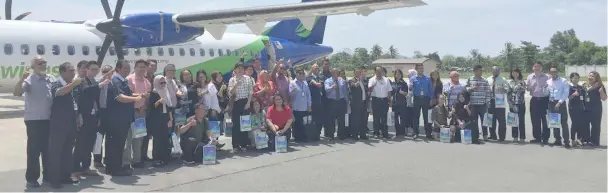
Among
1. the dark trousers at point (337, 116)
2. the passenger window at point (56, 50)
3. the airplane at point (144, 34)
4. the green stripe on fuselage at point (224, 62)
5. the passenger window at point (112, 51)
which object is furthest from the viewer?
the green stripe on fuselage at point (224, 62)

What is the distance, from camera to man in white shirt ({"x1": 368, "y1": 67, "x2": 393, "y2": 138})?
9.38 meters

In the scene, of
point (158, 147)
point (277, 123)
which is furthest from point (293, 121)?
point (158, 147)

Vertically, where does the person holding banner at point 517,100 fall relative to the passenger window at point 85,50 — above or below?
below

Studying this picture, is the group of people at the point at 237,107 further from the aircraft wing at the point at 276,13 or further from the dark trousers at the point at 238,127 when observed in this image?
the aircraft wing at the point at 276,13

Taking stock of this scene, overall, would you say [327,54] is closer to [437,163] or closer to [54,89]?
[437,163]

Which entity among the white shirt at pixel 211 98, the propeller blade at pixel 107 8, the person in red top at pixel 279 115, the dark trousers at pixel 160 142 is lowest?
the dark trousers at pixel 160 142

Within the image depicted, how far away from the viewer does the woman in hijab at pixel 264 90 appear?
8383mm

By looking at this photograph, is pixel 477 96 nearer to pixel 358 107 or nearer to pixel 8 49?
pixel 358 107

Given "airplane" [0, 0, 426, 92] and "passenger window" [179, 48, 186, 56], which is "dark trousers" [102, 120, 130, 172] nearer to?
"airplane" [0, 0, 426, 92]

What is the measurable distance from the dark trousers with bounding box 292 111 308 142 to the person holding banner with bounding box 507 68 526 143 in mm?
3459

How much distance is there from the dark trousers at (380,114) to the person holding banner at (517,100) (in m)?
2.08

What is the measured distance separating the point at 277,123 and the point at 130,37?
7.04 metres

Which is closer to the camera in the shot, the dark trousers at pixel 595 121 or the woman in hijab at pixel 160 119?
the woman in hijab at pixel 160 119

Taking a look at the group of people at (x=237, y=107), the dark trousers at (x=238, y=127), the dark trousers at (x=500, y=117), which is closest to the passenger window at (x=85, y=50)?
the group of people at (x=237, y=107)
